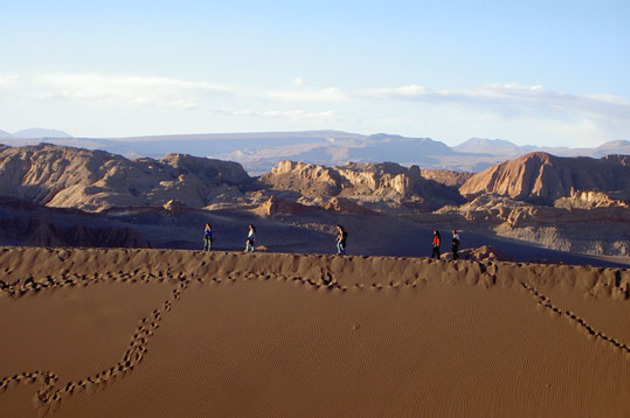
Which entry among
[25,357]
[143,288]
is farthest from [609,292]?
[25,357]

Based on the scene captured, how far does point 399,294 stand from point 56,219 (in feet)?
70.7

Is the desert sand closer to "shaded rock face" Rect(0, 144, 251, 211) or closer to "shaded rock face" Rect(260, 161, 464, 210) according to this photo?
"shaded rock face" Rect(0, 144, 251, 211)

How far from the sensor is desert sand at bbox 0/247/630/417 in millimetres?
9719

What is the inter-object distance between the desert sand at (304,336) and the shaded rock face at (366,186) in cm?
3736

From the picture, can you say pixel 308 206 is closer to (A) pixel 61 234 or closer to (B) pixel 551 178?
(A) pixel 61 234

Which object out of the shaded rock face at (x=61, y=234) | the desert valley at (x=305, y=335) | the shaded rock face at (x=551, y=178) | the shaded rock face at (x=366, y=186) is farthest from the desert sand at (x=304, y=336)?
the shaded rock face at (x=551, y=178)

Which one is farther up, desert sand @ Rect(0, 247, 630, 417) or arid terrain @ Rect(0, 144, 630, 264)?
desert sand @ Rect(0, 247, 630, 417)

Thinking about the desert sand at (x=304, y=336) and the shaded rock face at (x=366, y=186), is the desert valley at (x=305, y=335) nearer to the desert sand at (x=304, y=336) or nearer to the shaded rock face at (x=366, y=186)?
the desert sand at (x=304, y=336)

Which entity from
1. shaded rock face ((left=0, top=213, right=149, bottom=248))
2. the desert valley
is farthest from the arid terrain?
the desert valley

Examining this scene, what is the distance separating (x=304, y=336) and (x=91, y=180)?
44012 millimetres

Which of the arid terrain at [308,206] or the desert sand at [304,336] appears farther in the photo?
the arid terrain at [308,206]

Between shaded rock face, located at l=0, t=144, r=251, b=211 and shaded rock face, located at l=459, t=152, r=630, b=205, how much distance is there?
2569cm

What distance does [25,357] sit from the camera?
10.7 meters

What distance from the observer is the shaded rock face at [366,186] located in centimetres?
5416
